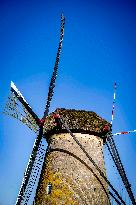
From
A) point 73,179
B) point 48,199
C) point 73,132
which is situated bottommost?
point 48,199

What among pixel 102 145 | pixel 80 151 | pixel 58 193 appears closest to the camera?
pixel 58 193

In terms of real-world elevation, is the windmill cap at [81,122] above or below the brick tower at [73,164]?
above

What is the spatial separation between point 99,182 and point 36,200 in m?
3.25

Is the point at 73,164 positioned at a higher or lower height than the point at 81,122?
lower

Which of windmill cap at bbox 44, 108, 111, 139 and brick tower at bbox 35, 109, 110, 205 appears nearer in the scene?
brick tower at bbox 35, 109, 110, 205

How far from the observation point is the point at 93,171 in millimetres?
14664

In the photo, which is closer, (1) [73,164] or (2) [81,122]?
(1) [73,164]

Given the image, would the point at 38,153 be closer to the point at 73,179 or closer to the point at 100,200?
the point at 73,179

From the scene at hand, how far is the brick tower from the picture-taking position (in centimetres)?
1405

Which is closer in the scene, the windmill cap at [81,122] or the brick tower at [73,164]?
the brick tower at [73,164]

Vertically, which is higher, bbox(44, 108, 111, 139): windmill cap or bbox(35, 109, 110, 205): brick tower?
bbox(44, 108, 111, 139): windmill cap

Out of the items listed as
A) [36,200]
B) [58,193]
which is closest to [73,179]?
[58,193]

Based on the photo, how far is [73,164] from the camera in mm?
14688

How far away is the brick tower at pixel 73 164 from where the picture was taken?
1405cm
